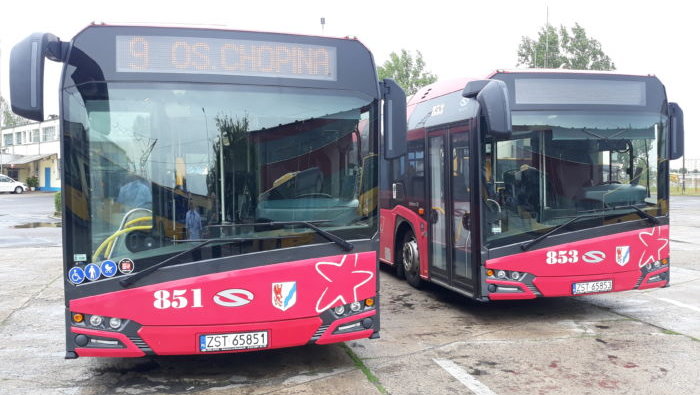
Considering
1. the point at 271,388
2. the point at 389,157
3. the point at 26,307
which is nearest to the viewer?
the point at 271,388

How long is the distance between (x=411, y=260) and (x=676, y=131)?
13.3ft

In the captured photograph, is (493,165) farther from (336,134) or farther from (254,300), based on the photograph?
(254,300)

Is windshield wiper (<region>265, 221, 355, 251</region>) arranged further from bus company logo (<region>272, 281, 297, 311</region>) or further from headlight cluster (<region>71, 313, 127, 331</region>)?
headlight cluster (<region>71, 313, 127, 331</region>)

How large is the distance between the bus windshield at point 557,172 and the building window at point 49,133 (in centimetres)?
6863

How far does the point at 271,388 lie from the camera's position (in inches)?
216

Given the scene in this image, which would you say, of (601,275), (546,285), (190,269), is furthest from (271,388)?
(601,275)

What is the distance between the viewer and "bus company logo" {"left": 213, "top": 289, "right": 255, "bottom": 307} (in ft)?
16.9

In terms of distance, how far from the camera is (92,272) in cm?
503

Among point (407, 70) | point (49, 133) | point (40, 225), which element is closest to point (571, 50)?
point (407, 70)

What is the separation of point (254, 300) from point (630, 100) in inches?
202

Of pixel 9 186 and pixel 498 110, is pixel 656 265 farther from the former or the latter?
pixel 9 186

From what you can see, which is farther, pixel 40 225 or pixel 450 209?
pixel 40 225

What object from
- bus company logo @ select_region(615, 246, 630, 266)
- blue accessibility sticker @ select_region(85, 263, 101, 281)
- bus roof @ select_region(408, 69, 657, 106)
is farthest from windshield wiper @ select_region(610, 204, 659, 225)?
blue accessibility sticker @ select_region(85, 263, 101, 281)

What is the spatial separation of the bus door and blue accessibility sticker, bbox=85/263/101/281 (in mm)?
4392
